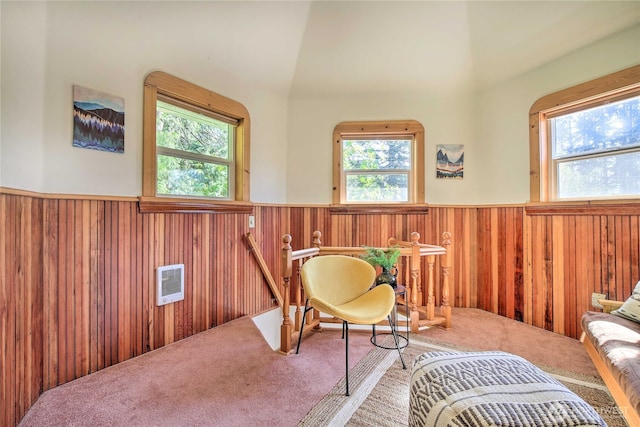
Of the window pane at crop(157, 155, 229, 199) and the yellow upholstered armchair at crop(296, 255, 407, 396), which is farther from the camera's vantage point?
the window pane at crop(157, 155, 229, 199)

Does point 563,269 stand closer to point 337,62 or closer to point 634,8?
point 634,8

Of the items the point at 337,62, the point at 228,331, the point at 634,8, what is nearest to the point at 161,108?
the point at 337,62

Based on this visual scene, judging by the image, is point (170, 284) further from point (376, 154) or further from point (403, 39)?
point (403, 39)

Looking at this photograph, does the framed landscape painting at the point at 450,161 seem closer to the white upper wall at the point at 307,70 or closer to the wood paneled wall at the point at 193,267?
the white upper wall at the point at 307,70

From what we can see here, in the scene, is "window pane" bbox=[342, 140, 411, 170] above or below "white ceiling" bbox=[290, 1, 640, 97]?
below

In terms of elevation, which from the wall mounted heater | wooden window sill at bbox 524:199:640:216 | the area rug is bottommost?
the area rug

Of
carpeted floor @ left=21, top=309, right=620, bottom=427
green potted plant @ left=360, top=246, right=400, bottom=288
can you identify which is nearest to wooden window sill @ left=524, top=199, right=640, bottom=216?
carpeted floor @ left=21, top=309, right=620, bottom=427

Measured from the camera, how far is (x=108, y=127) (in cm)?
198

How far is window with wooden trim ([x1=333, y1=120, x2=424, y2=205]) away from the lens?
3344mm

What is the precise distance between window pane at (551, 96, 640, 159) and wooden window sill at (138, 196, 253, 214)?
3173 mm

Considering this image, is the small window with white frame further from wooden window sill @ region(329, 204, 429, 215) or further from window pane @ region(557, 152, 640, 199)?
wooden window sill @ region(329, 204, 429, 215)

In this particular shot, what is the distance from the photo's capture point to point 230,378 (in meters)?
1.78

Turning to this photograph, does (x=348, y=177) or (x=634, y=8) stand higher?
(x=634, y=8)

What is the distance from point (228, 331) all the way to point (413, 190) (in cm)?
254
